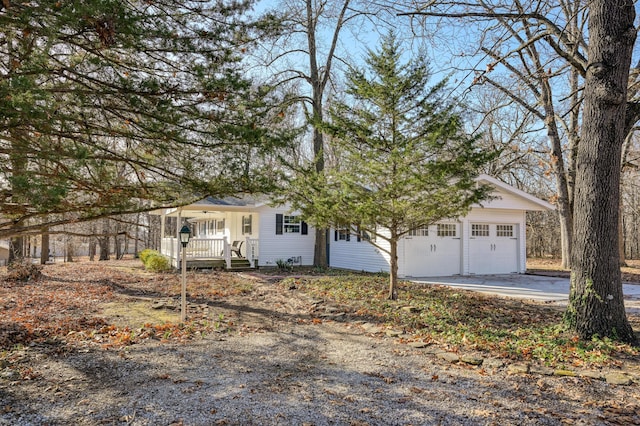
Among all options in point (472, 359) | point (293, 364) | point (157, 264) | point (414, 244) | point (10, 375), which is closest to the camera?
point (10, 375)

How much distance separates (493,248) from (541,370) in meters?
11.2

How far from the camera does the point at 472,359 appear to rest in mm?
5082

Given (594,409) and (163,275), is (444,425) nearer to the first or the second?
(594,409)

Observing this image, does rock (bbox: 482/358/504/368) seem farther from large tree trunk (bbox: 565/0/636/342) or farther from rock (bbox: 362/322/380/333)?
rock (bbox: 362/322/380/333)

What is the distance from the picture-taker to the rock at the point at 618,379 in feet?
14.0

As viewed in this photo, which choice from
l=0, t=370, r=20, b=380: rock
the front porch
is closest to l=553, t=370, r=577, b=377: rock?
l=0, t=370, r=20, b=380: rock

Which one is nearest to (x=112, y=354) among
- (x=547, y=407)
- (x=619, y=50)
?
(x=547, y=407)

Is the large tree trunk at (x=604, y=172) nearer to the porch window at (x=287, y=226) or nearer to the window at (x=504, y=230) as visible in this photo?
the window at (x=504, y=230)

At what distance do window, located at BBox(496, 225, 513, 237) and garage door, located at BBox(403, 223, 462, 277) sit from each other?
177 cm

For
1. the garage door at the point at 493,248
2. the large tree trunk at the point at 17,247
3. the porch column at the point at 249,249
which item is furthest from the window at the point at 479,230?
the large tree trunk at the point at 17,247

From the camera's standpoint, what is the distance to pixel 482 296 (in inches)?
372

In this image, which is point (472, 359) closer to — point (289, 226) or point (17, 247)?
point (289, 226)

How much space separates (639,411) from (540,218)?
2781 cm

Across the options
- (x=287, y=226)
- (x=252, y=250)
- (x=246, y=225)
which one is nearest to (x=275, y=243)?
(x=287, y=226)
